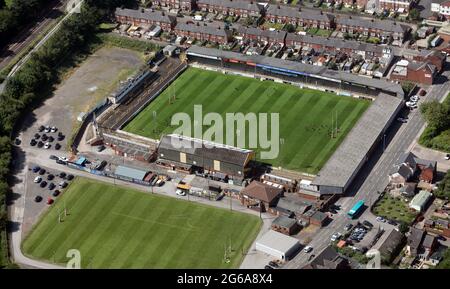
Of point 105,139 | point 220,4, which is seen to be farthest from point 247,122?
point 220,4

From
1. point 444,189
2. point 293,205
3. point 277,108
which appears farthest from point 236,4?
point 444,189

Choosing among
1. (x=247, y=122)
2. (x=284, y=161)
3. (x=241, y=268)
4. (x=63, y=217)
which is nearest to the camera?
(x=241, y=268)

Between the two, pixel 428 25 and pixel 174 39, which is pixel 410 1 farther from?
pixel 174 39

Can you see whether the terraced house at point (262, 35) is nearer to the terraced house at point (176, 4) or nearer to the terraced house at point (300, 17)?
the terraced house at point (300, 17)

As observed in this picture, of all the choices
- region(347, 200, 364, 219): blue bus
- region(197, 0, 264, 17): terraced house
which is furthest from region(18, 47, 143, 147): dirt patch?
region(347, 200, 364, 219): blue bus

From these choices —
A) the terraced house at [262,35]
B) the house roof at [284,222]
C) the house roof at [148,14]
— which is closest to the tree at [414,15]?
the terraced house at [262,35]
